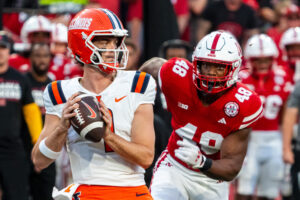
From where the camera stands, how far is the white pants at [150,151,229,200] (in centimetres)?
445

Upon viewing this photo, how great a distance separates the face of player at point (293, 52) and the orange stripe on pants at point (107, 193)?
519 centimetres

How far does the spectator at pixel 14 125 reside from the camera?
20.6ft

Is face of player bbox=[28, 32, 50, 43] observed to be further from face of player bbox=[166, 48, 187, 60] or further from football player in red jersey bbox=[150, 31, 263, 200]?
football player in red jersey bbox=[150, 31, 263, 200]

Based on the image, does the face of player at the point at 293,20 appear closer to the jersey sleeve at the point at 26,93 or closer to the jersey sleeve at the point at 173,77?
the jersey sleeve at the point at 26,93

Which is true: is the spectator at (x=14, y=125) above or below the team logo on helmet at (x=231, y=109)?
below

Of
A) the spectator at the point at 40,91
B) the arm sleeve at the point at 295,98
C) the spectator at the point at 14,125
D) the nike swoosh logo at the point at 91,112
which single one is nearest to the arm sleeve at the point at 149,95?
the nike swoosh logo at the point at 91,112

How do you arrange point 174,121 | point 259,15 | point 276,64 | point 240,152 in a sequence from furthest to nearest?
point 259,15
point 276,64
point 174,121
point 240,152

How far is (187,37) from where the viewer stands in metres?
9.41

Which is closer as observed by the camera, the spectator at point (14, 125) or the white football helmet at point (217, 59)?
the white football helmet at point (217, 59)

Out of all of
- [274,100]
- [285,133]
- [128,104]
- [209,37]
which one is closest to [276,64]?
[274,100]

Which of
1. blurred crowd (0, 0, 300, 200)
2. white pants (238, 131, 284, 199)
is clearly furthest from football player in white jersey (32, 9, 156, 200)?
white pants (238, 131, 284, 199)

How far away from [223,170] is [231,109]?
1.45 ft

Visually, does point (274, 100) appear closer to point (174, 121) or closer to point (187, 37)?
point (187, 37)

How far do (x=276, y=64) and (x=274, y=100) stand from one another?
38.8 inches
